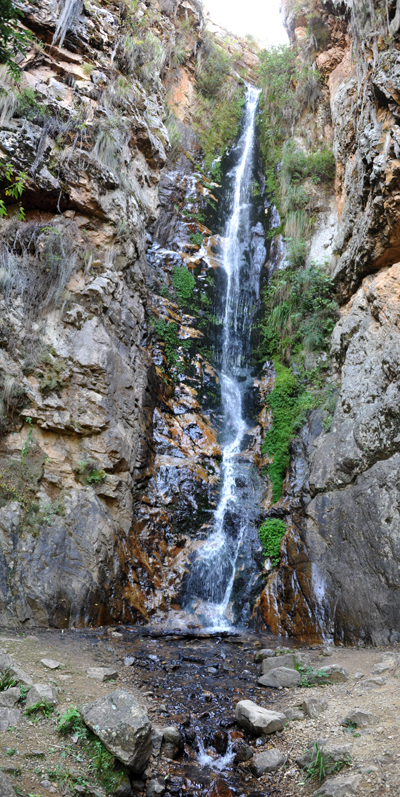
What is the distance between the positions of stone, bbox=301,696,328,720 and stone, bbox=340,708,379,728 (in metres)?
0.41

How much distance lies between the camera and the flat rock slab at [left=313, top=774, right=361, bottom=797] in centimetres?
293

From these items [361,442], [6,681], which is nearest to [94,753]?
[6,681]

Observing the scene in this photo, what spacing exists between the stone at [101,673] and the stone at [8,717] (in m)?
1.45

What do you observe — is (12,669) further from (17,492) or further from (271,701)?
(17,492)


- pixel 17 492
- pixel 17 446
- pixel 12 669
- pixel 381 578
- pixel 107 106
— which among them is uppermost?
pixel 107 106

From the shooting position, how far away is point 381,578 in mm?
6672

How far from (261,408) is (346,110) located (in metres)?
8.37

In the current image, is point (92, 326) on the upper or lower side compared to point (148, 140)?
lower

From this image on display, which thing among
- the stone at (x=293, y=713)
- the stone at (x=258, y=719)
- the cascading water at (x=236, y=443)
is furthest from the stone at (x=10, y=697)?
the cascading water at (x=236, y=443)

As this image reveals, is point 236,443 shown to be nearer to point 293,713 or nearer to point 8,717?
point 293,713

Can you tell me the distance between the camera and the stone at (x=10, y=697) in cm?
352

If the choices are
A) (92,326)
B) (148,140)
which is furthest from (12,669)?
(148,140)

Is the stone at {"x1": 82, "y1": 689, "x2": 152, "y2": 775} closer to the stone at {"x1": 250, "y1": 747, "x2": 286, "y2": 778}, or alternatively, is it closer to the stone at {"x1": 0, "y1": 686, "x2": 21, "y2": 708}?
the stone at {"x1": 0, "y1": 686, "x2": 21, "y2": 708}

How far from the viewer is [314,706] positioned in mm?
4340
